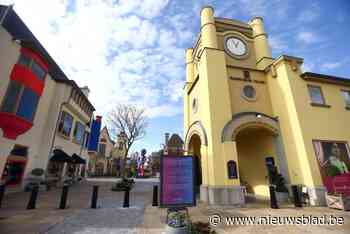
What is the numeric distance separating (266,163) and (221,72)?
22.6 ft

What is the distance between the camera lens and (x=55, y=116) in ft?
48.5

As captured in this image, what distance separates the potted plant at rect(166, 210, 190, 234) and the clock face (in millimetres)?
11771

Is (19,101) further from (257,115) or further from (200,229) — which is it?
(257,115)

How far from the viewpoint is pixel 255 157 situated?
42.0 ft

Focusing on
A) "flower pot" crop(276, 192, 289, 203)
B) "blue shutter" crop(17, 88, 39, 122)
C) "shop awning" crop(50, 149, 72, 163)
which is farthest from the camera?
"shop awning" crop(50, 149, 72, 163)

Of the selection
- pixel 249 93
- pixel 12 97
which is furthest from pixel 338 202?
pixel 12 97

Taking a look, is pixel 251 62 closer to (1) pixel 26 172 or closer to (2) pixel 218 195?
(2) pixel 218 195

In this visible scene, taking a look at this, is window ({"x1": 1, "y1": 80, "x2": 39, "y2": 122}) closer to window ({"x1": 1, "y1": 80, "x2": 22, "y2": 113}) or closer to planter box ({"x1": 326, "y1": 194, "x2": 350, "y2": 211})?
window ({"x1": 1, "y1": 80, "x2": 22, "y2": 113})

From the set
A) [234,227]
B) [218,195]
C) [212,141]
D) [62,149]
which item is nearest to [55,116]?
[62,149]

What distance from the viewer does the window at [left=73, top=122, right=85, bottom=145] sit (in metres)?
19.0

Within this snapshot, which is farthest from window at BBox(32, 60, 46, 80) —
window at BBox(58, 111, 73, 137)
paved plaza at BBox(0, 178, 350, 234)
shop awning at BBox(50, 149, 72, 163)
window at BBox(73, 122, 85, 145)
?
paved plaza at BBox(0, 178, 350, 234)

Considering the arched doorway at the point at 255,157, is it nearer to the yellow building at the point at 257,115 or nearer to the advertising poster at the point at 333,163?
the yellow building at the point at 257,115

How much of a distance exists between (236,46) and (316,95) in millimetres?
→ 6301

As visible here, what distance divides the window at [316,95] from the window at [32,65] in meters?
18.2
